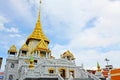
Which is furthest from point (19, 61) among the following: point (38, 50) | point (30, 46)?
point (30, 46)

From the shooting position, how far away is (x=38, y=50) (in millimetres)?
37938

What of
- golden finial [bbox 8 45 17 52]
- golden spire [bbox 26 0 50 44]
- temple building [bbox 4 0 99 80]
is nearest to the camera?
temple building [bbox 4 0 99 80]

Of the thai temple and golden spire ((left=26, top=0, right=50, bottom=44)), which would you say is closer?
the thai temple

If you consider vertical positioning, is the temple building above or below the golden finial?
below

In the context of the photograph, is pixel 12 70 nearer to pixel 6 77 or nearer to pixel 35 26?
pixel 6 77

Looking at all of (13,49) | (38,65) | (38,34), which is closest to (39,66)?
(38,65)

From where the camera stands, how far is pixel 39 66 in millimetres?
27641

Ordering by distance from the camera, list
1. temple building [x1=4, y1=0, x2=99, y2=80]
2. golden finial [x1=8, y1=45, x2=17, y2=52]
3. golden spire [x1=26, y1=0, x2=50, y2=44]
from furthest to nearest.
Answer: golden spire [x1=26, y1=0, x2=50, y2=44], golden finial [x1=8, y1=45, x2=17, y2=52], temple building [x1=4, y1=0, x2=99, y2=80]

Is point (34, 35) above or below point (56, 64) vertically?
above

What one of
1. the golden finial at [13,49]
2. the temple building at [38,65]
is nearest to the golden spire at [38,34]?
the temple building at [38,65]

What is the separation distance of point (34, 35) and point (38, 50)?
26.6ft

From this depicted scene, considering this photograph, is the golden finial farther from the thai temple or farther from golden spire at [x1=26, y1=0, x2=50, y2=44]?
golden spire at [x1=26, y1=0, x2=50, y2=44]

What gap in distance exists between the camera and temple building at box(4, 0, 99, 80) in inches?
949

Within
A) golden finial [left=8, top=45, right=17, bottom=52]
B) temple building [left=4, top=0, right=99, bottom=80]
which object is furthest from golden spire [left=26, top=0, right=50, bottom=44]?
golden finial [left=8, top=45, right=17, bottom=52]
